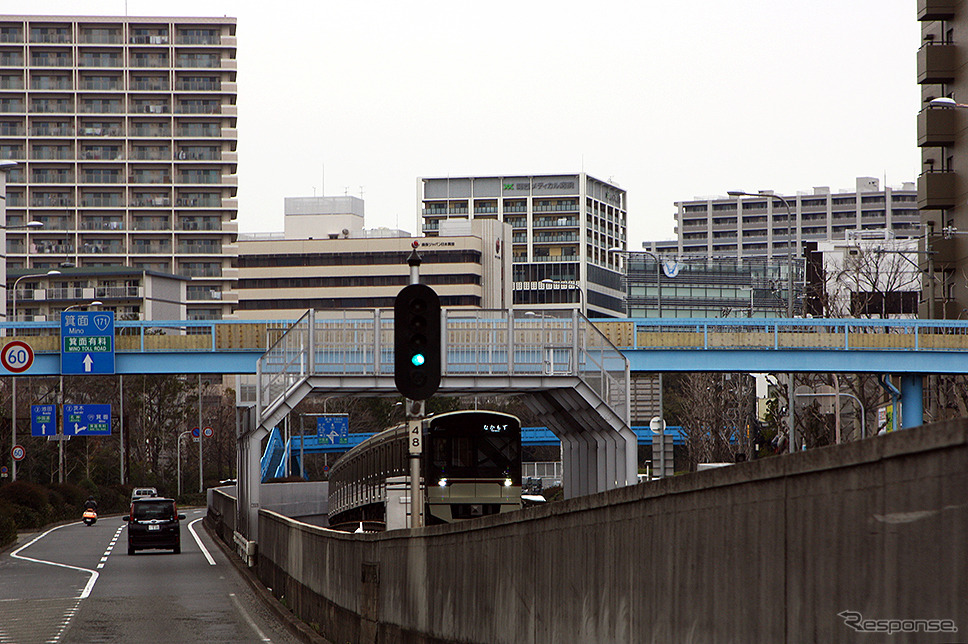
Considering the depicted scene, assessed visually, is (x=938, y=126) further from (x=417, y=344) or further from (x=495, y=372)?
(x=417, y=344)

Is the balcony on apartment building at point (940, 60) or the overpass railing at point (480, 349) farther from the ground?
the balcony on apartment building at point (940, 60)

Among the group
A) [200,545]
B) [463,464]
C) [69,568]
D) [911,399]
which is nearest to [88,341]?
[200,545]

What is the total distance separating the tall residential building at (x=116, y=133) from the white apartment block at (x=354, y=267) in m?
7.17

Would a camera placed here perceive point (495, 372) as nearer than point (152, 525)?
Yes

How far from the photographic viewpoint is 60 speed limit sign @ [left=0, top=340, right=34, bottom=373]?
140 ft

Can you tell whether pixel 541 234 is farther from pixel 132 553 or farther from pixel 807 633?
pixel 807 633

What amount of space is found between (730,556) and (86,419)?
231 feet

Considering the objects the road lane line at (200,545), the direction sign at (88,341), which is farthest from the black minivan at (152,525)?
the direction sign at (88,341)

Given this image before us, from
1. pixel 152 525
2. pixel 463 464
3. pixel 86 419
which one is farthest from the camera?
pixel 86 419

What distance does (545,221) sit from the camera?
573ft

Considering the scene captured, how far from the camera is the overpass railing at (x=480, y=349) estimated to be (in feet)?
110

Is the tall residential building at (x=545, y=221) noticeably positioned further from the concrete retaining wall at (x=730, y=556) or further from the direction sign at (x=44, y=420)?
the concrete retaining wall at (x=730, y=556)

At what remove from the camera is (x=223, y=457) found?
123 m

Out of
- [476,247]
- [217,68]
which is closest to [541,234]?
[476,247]
